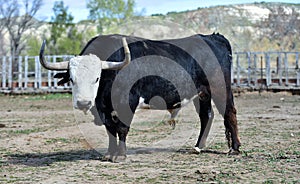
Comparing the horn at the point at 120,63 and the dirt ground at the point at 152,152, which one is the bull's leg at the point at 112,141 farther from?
the horn at the point at 120,63

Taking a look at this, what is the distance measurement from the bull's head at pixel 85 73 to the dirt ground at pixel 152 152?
3.30 feet

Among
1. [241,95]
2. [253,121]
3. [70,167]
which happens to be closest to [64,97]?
[241,95]

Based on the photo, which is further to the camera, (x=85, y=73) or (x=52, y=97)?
(x=52, y=97)

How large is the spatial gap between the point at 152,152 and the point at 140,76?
1.56 m

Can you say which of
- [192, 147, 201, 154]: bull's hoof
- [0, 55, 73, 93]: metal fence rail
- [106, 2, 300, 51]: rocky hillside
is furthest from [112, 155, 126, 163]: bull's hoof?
[106, 2, 300, 51]: rocky hillside

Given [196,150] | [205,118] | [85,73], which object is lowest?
[196,150]

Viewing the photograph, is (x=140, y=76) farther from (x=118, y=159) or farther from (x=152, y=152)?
(x=152, y=152)

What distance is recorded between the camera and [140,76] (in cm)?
798

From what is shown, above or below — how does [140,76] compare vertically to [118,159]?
above

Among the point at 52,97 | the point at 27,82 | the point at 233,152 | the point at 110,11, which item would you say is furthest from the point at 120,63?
the point at 110,11

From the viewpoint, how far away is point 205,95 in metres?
8.64

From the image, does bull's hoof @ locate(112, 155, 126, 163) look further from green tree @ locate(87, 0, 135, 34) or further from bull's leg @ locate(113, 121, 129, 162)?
green tree @ locate(87, 0, 135, 34)

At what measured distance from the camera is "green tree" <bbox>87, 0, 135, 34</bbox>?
2063 inches

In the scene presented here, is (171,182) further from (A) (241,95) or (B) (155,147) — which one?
(A) (241,95)
